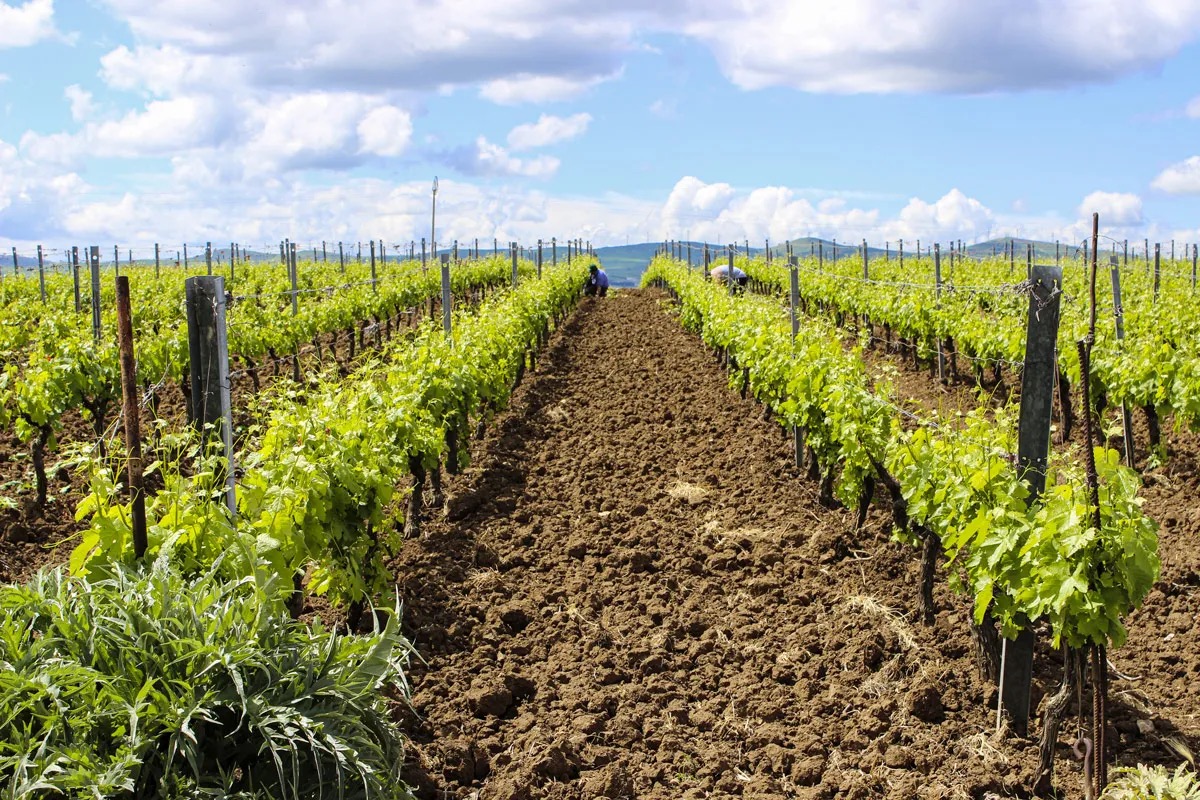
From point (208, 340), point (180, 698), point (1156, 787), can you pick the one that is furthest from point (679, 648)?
point (180, 698)

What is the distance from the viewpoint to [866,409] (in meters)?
6.82

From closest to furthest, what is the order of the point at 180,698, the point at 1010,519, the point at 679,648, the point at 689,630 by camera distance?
the point at 180,698
the point at 1010,519
the point at 679,648
the point at 689,630

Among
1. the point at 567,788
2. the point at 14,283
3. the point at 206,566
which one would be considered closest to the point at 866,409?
the point at 567,788

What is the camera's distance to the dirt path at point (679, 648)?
4488 mm

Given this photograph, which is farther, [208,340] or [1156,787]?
[208,340]

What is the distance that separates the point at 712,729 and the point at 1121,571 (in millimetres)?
2005

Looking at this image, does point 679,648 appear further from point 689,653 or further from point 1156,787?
point 1156,787

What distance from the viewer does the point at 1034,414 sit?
186 inches

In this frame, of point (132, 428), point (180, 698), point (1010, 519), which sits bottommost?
point (180, 698)

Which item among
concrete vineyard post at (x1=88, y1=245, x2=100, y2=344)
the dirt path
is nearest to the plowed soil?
the dirt path

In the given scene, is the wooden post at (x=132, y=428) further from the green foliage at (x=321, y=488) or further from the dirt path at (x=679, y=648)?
the dirt path at (x=679, y=648)

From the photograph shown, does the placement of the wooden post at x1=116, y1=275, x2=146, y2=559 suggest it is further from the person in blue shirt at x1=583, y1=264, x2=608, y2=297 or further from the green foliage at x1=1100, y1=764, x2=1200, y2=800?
the person in blue shirt at x1=583, y1=264, x2=608, y2=297

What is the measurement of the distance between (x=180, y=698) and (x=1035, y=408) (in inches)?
149

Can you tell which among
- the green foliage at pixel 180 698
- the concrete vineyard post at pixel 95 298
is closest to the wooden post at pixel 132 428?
the green foliage at pixel 180 698
